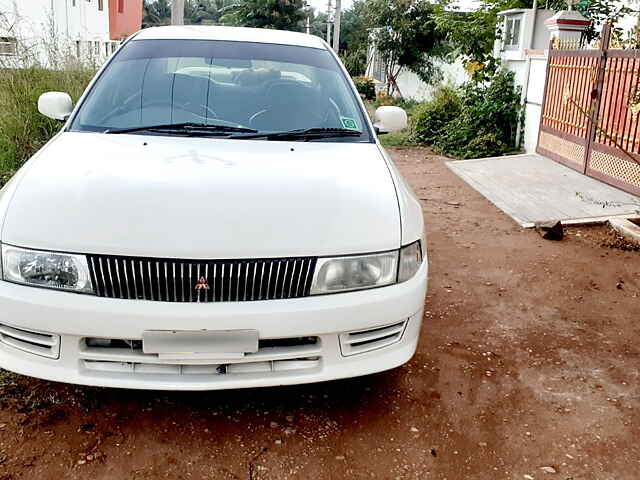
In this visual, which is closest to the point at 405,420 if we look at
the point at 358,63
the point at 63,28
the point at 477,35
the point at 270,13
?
the point at 477,35

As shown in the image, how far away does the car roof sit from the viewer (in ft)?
13.1

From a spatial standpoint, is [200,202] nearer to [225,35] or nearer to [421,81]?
[225,35]

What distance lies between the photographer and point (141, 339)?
91.4 inches

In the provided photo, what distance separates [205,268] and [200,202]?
1.07 ft

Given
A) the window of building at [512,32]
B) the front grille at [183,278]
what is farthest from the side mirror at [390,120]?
the window of building at [512,32]

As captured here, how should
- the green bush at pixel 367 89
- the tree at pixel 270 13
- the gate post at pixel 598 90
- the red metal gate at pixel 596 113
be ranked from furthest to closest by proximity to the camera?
A: the tree at pixel 270 13
the green bush at pixel 367 89
the gate post at pixel 598 90
the red metal gate at pixel 596 113

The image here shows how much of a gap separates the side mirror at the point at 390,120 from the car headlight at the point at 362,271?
1585 mm

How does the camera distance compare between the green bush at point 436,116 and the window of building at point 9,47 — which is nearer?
the window of building at point 9,47

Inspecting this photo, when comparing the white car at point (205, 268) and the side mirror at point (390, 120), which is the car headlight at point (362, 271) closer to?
the white car at point (205, 268)

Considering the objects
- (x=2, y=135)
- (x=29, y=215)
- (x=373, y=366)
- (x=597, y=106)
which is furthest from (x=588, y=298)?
(x=2, y=135)

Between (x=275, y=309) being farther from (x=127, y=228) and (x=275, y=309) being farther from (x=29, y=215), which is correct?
(x=29, y=215)

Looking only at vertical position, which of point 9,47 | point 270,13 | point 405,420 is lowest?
point 405,420

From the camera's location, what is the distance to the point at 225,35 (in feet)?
13.3

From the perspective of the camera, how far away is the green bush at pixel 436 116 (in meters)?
12.3
